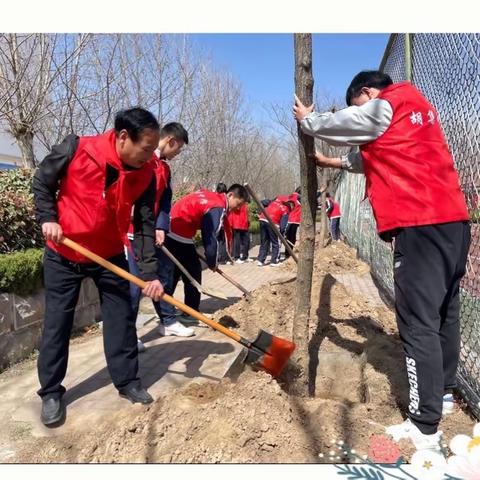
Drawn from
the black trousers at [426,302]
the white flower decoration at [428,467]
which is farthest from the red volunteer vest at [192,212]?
the white flower decoration at [428,467]

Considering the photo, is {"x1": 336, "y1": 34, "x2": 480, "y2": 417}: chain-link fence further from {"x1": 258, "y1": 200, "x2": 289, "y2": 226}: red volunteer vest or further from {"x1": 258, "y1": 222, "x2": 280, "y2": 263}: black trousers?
{"x1": 258, "y1": 200, "x2": 289, "y2": 226}: red volunteer vest

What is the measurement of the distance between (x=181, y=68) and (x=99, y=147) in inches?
416

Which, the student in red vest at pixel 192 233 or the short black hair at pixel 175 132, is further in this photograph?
the student in red vest at pixel 192 233

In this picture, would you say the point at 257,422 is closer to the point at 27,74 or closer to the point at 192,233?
the point at 192,233

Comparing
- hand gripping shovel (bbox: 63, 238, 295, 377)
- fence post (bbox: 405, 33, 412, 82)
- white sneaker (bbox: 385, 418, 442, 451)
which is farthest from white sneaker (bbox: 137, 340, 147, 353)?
fence post (bbox: 405, 33, 412, 82)

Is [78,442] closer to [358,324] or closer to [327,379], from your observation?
[327,379]

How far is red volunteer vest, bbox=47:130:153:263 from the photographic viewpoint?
2.82 metres

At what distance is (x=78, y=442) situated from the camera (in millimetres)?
2633

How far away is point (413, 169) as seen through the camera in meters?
2.52

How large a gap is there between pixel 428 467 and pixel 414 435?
1.10 m

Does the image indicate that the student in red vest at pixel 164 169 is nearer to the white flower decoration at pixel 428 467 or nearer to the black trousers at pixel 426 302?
the black trousers at pixel 426 302

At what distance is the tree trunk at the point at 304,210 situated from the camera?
2.98 metres

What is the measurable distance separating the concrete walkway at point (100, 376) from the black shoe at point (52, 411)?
0.04m

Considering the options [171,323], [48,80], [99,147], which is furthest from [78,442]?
[48,80]
